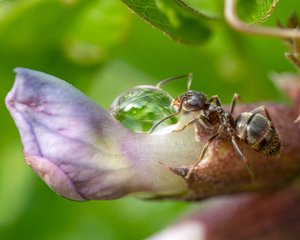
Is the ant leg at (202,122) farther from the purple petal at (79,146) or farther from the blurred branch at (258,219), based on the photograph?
the blurred branch at (258,219)

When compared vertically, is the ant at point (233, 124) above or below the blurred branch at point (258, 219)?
above

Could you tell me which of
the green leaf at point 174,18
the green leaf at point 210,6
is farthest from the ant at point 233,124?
the green leaf at point 210,6

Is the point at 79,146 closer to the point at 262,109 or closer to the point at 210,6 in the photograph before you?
the point at 262,109

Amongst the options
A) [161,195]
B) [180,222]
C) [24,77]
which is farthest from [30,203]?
[24,77]

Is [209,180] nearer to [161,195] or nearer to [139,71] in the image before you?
[161,195]

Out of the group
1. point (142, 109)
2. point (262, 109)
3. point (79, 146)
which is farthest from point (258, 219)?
point (79, 146)
